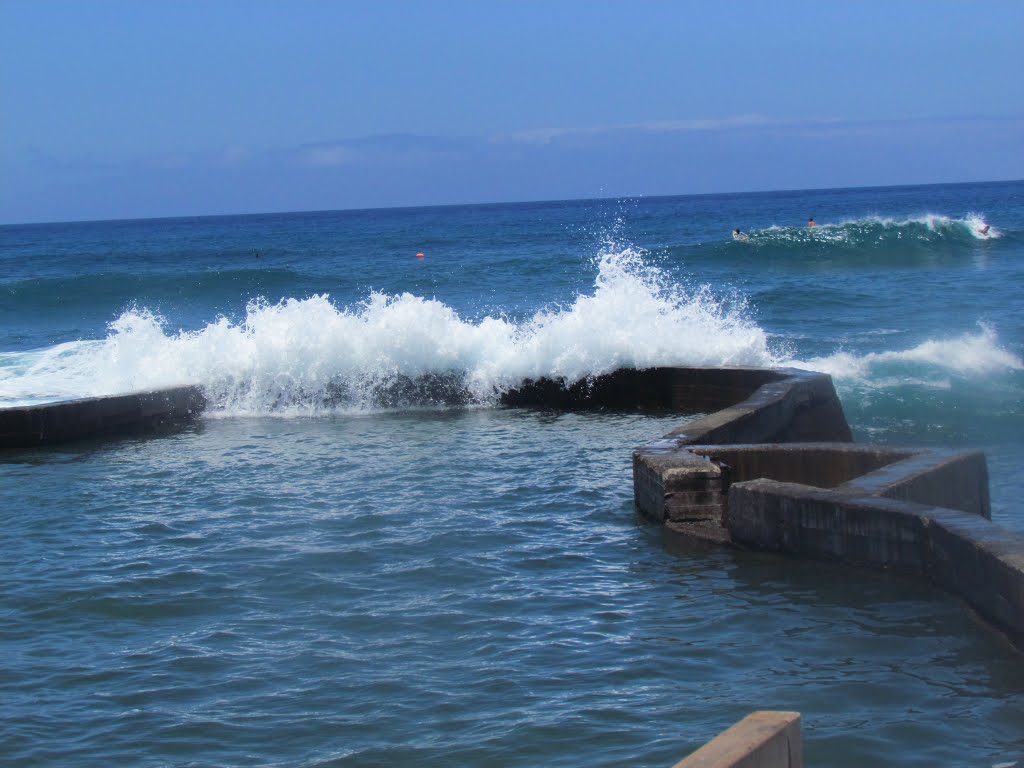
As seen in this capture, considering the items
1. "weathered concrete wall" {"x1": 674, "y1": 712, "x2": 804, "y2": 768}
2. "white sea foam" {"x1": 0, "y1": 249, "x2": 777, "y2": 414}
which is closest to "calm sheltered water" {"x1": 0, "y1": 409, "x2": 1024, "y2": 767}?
"weathered concrete wall" {"x1": 674, "y1": 712, "x2": 804, "y2": 768}

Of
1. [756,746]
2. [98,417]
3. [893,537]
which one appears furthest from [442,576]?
[98,417]

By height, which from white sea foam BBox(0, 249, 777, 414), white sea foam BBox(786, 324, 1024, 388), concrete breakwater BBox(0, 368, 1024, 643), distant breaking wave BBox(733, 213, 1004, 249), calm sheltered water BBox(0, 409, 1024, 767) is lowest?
calm sheltered water BBox(0, 409, 1024, 767)

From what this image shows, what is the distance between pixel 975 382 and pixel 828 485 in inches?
269

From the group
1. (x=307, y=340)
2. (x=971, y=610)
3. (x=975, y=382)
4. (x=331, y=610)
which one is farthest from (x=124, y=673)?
(x=975, y=382)

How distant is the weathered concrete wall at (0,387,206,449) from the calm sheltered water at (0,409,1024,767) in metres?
2.37

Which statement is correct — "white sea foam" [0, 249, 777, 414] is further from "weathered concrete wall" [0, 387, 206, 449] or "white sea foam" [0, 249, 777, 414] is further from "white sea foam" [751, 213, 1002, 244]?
"white sea foam" [751, 213, 1002, 244]

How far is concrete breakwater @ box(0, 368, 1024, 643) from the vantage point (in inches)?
232

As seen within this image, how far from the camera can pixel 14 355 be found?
20.9 metres

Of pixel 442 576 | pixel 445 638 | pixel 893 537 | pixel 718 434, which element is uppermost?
pixel 718 434

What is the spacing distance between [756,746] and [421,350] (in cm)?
1155

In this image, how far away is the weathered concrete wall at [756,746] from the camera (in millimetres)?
2658

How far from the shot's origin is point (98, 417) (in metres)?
12.3

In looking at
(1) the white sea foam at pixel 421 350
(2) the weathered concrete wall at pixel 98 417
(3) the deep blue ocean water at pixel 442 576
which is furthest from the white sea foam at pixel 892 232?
(2) the weathered concrete wall at pixel 98 417

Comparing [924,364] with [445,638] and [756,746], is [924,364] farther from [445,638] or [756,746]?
[756,746]
